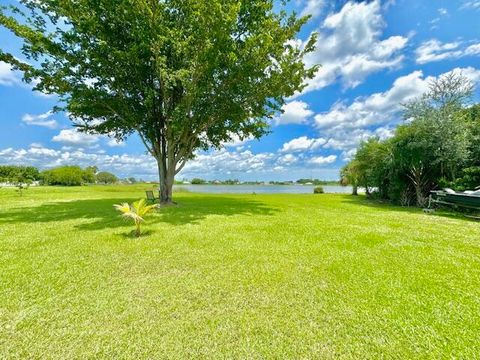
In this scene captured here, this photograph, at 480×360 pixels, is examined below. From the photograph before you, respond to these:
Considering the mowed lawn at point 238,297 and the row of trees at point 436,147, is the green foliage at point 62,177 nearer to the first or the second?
the mowed lawn at point 238,297

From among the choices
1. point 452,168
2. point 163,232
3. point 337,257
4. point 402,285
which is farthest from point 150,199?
point 452,168

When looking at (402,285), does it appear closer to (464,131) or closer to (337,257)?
(337,257)

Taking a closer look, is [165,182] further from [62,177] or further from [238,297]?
[62,177]

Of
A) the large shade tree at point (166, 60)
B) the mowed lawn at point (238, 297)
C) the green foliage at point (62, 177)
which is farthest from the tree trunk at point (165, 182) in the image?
the green foliage at point (62, 177)

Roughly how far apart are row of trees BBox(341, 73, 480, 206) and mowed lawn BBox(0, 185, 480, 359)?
9.28m

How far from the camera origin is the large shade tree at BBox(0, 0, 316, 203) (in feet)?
41.7

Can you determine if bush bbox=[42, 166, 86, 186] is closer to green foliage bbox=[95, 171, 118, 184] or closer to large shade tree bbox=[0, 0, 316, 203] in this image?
green foliage bbox=[95, 171, 118, 184]

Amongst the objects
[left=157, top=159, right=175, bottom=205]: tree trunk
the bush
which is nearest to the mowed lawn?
[left=157, top=159, right=175, bottom=205]: tree trunk

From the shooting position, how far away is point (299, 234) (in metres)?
8.43

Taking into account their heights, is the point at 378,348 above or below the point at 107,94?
below

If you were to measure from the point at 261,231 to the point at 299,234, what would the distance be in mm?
1378

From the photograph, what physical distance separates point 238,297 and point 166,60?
14.6 m

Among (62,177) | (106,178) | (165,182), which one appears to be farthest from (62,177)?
(165,182)

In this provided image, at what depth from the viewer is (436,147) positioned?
15.3 meters
